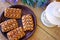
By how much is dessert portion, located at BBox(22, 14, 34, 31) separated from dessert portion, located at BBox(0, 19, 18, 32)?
0.16ft

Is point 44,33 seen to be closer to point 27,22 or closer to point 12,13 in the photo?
point 27,22

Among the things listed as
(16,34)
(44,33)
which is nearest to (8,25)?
(16,34)

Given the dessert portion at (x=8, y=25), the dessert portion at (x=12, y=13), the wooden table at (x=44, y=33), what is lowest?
the wooden table at (x=44, y=33)

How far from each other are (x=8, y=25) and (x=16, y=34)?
8cm

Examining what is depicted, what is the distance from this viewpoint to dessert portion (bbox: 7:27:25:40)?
3.10ft

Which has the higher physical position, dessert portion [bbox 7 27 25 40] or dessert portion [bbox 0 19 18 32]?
dessert portion [bbox 0 19 18 32]

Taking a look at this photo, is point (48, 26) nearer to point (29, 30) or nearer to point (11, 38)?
point (29, 30)

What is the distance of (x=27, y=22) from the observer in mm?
990

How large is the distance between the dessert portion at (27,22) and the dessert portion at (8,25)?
2.0 inches

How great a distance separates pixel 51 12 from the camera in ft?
3.14

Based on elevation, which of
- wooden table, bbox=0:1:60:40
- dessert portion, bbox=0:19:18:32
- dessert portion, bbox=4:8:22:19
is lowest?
wooden table, bbox=0:1:60:40

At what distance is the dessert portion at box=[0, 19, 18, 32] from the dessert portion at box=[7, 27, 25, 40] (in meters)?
0.03

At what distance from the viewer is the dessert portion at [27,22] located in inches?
38.5

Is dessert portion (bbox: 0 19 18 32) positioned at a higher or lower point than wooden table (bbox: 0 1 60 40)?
higher
